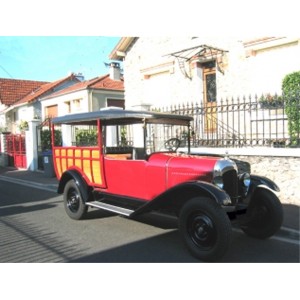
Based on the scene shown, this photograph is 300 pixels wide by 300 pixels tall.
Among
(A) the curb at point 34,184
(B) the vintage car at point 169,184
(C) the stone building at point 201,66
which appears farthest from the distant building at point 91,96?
(B) the vintage car at point 169,184

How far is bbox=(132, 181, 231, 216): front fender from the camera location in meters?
4.47

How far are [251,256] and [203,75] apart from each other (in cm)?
915

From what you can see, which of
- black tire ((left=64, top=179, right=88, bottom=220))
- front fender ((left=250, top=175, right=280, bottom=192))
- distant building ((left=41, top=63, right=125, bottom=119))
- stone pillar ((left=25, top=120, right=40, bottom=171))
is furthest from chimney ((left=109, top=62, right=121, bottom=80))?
front fender ((left=250, top=175, right=280, bottom=192))

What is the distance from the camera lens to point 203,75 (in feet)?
42.4

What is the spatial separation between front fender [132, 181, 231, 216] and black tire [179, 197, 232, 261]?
0.33ft

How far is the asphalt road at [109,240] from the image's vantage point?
4.66 m

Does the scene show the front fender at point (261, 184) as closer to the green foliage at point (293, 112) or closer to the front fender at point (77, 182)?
the green foliage at point (293, 112)

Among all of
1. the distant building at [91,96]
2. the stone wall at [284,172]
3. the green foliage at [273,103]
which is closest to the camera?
the stone wall at [284,172]

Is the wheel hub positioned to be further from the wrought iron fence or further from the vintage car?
the wrought iron fence

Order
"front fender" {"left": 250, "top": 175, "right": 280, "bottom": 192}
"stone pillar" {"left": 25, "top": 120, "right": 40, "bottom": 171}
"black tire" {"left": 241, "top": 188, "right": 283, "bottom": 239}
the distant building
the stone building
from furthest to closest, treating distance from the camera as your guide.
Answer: the distant building
"stone pillar" {"left": 25, "top": 120, "right": 40, "bottom": 171}
the stone building
"front fender" {"left": 250, "top": 175, "right": 280, "bottom": 192}
"black tire" {"left": 241, "top": 188, "right": 283, "bottom": 239}

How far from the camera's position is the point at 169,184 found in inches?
210

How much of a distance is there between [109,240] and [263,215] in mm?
2245

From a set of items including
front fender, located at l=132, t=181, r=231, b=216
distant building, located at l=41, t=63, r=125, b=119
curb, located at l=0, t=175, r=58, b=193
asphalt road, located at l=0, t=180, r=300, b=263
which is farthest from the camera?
distant building, located at l=41, t=63, r=125, b=119

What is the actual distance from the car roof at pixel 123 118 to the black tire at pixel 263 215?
1.80 m
